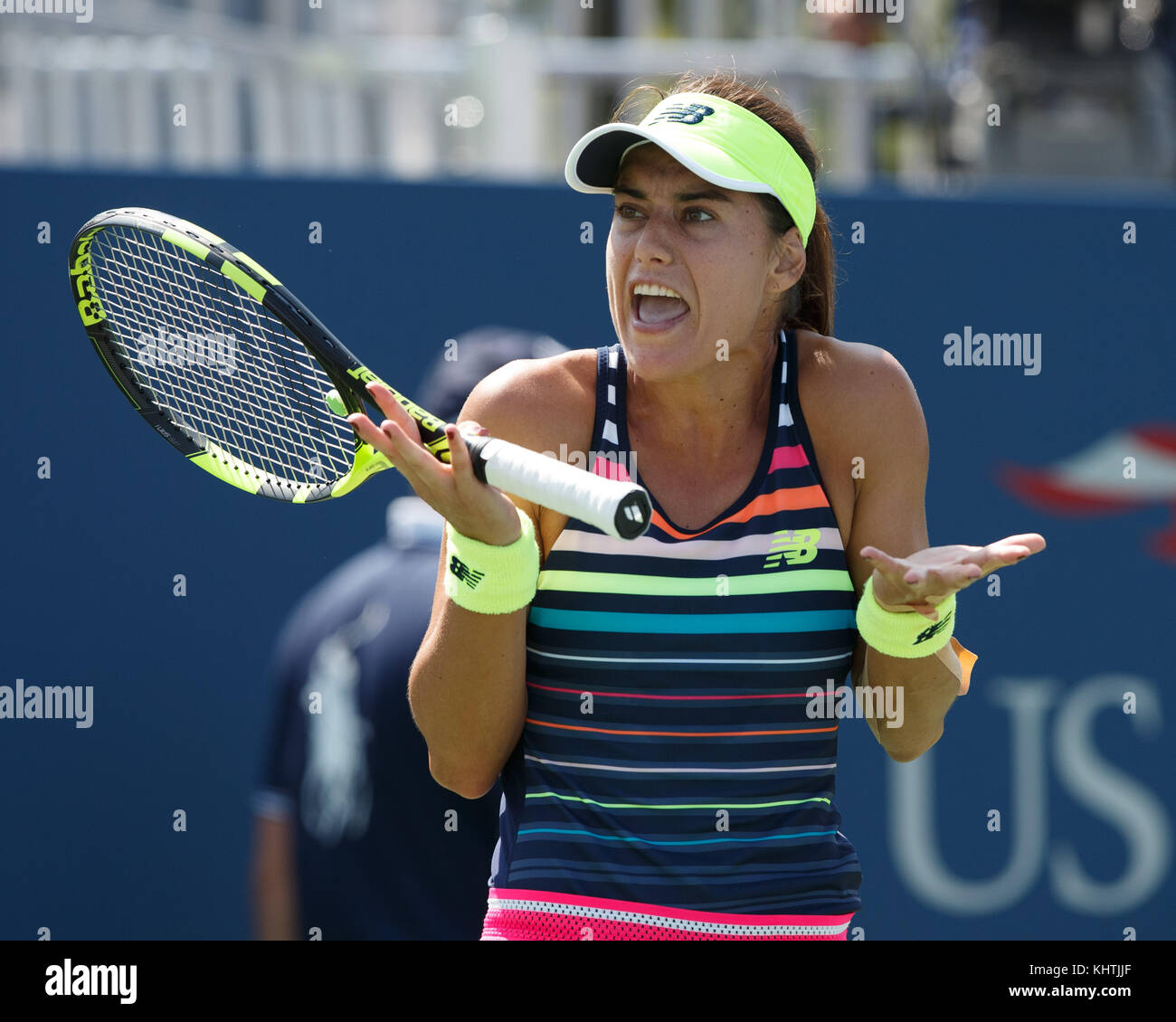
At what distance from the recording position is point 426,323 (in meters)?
3.97

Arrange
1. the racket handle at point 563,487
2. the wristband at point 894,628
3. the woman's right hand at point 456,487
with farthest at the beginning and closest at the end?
the wristband at point 894,628 < the woman's right hand at point 456,487 < the racket handle at point 563,487

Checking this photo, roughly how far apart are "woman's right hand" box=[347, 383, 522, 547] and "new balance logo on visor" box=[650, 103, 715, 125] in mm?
483

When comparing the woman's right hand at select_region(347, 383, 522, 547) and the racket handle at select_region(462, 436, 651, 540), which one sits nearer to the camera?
the racket handle at select_region(462, 436, 651, 540)

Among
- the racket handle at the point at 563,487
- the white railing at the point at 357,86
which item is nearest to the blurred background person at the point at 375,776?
the racket handle at the point at 563,487

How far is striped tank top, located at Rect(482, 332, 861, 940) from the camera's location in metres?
1.81

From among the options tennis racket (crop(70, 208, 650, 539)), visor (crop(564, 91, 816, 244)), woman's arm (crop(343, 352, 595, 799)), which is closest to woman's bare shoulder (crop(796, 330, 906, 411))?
visor (crop(564, 91, 816, 244))

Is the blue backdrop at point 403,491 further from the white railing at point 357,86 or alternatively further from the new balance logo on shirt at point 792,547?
the new balance logo on shirt at point 792,547

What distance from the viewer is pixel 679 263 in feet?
6.01

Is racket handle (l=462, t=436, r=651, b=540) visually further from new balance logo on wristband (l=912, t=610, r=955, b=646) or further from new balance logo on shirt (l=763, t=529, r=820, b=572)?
new balance logo on wristband (l=912, t=610, r=955, b=646)

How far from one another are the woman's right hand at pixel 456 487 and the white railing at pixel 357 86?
3.08m

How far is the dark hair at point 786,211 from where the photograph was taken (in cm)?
196

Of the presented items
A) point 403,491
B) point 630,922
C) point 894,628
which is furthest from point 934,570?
point 403,491

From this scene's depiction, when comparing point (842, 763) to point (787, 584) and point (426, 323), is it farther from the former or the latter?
point (787, 584)

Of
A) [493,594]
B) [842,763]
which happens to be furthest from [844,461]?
[842,763]
